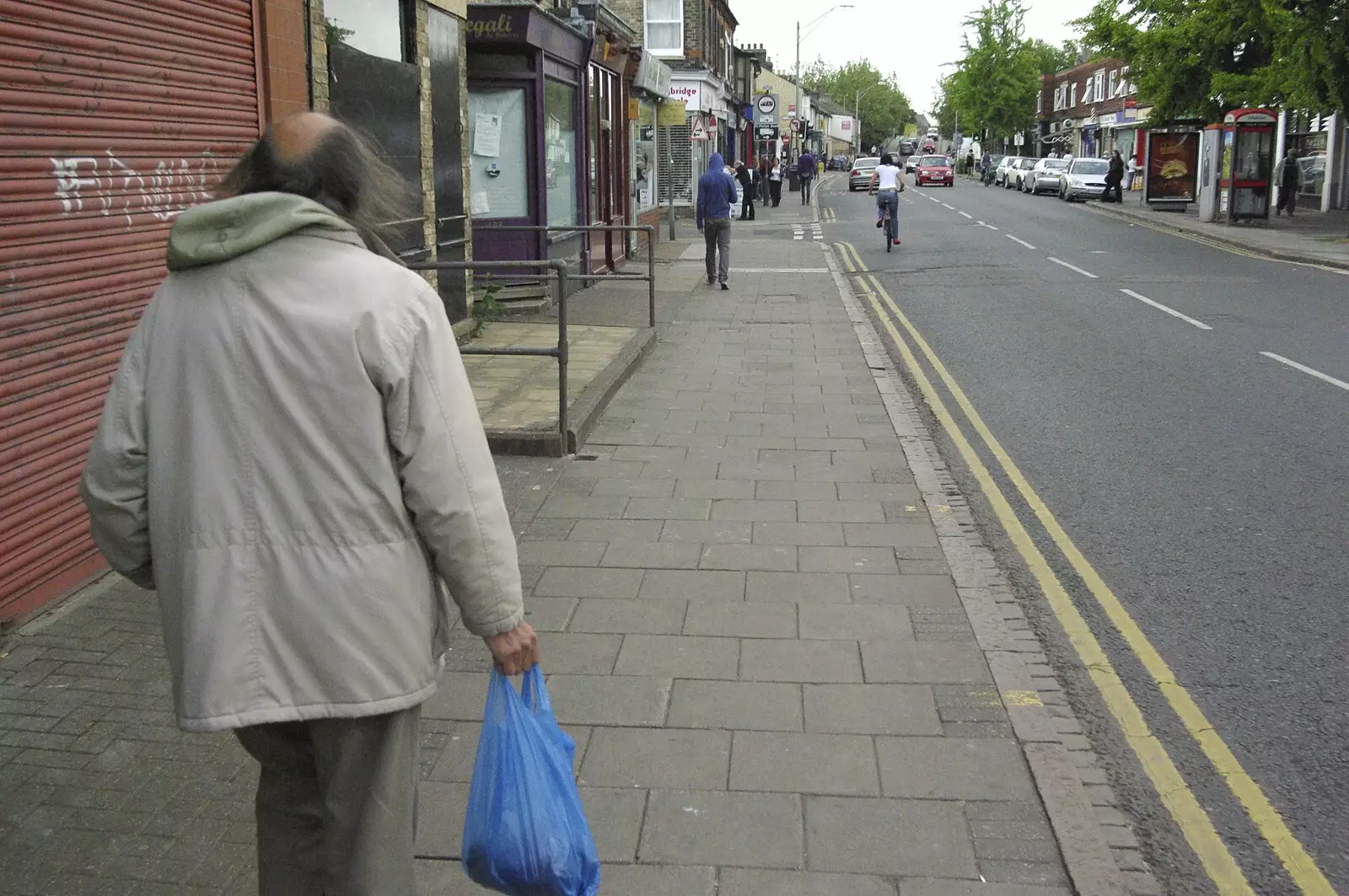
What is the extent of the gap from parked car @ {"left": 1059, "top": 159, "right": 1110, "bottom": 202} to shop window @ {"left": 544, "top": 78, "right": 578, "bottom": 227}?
103ft

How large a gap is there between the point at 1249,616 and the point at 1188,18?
33259 mm

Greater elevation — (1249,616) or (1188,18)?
(1188,18)

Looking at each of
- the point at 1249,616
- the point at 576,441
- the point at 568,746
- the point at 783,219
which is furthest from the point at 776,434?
the point at 783,219

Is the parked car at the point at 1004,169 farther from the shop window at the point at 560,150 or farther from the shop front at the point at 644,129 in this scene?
the shop window at the point at 560,150

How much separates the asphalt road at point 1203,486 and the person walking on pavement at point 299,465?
2161 millimetres

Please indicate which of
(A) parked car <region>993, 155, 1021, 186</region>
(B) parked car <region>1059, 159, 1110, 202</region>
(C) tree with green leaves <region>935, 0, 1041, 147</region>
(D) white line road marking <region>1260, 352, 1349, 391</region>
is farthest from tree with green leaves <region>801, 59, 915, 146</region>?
(D) white line road marking <region>1260, 352, 1349, 391</region>

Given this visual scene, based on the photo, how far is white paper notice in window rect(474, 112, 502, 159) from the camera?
14945 millimetres

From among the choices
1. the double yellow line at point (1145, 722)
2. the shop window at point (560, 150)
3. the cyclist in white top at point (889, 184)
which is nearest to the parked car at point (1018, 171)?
the cyclist in white top at point (889, 184)

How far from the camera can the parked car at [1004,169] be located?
59.7 meters

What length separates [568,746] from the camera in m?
2.77

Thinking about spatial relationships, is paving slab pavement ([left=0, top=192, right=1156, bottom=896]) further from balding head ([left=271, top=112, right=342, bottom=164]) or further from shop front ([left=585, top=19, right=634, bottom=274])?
shop front ([left=585, top=19, right=634, bottom=274])

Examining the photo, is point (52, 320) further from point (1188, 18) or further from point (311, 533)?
point (1188, 18)

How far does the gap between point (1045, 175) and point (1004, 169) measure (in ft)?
34.7

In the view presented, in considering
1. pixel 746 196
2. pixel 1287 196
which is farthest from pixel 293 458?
pixel 1287 196
